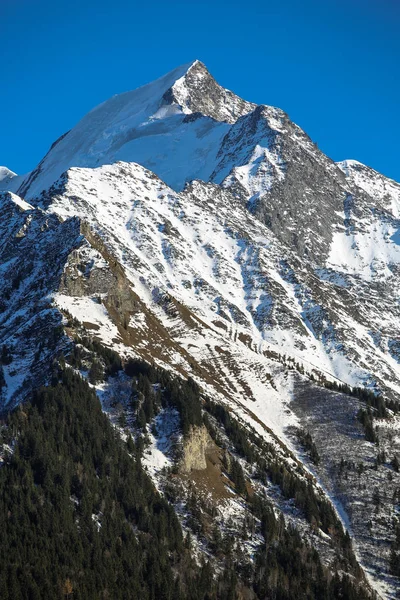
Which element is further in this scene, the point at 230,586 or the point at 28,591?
the point at 230,586

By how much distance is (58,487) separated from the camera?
7461 inches

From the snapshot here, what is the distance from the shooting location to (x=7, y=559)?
169 m

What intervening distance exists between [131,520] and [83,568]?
2054 cm

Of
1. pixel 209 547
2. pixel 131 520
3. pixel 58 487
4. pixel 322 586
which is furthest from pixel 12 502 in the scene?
pixel 322 586

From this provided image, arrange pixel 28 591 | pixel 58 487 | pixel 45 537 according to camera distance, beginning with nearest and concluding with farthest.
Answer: pixel 28 591, pixel 45 537, pixel 58 487

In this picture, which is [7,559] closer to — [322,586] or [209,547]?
[209,547]

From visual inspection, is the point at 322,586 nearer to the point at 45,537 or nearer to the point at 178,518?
the point at 178,518

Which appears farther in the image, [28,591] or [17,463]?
[17,463]

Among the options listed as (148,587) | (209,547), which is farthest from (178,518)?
(148,587)

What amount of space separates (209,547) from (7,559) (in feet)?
142

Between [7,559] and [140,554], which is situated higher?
[140,554]

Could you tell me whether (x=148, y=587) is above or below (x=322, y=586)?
below

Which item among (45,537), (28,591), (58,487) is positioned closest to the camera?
(28,591)

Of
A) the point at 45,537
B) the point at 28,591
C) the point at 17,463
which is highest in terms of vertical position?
the point at 17,463
